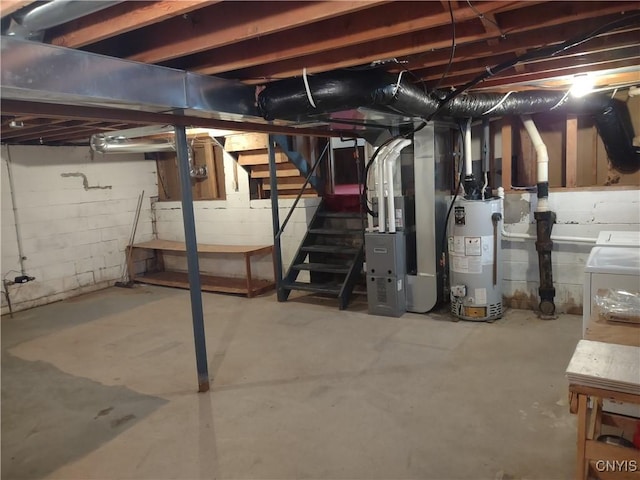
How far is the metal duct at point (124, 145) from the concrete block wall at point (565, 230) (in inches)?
160

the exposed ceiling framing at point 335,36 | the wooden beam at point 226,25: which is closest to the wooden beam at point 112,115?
the exposed ceiling framing at point 335,36

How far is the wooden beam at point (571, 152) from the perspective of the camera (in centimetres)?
375

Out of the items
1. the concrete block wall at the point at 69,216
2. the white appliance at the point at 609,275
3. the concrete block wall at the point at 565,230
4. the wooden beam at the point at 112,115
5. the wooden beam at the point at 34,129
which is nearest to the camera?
the wooden beam at the point at 112,115

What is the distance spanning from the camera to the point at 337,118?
3.16m

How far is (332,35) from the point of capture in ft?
6.80

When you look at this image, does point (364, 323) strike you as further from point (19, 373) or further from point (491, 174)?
point (19, 373)

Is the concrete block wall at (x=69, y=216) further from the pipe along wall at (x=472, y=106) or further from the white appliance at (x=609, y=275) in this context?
the white appliance at (x=609, y=275)

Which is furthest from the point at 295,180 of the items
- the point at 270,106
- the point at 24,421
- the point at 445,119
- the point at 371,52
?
the point at 24,421

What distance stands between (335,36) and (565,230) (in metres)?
2.84

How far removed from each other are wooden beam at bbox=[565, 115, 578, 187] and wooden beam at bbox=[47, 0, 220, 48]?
335cm

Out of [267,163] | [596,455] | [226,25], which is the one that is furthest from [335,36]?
[267,163]

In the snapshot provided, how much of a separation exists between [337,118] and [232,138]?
2.32 metres

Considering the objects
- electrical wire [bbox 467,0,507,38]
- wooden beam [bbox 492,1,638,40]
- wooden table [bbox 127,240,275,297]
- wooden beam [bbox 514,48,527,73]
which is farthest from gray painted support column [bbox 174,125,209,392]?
wooden table [bbox 127,240,275,297]

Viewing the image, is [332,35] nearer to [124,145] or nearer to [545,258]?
[545,258]
